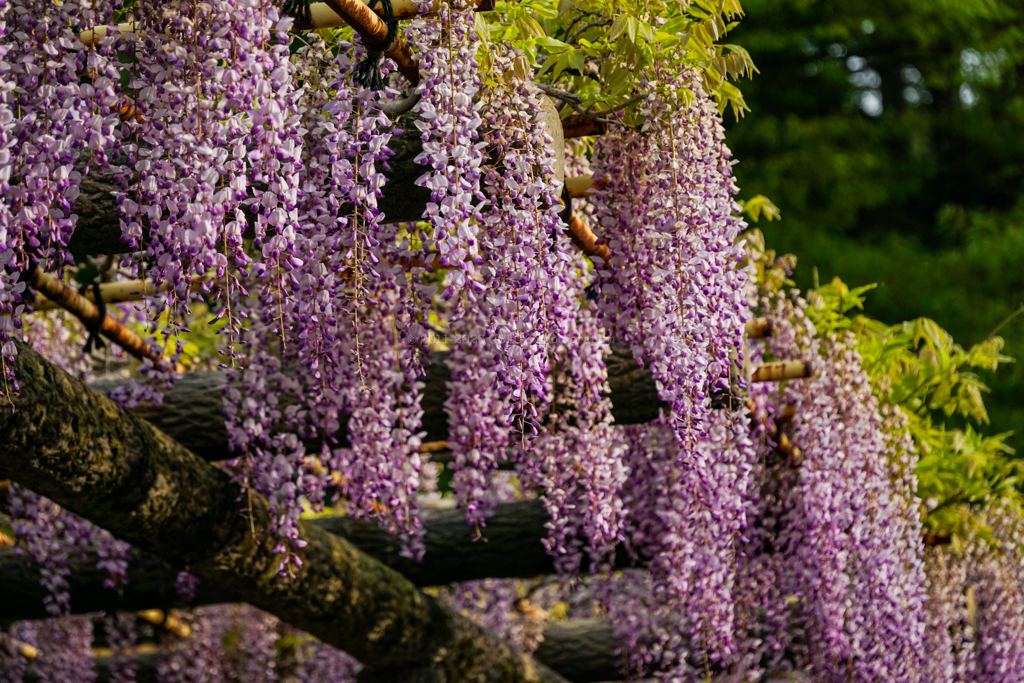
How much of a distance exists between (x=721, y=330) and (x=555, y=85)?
31.6 inches

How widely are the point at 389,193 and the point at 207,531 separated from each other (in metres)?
1.31

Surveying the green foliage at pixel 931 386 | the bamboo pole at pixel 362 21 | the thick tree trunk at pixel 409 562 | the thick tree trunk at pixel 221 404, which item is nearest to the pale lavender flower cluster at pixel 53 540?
the thick tree trunk at pixel 409 562

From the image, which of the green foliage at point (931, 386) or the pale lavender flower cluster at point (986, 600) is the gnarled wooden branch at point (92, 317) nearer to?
the green foliage at point (931, 386)

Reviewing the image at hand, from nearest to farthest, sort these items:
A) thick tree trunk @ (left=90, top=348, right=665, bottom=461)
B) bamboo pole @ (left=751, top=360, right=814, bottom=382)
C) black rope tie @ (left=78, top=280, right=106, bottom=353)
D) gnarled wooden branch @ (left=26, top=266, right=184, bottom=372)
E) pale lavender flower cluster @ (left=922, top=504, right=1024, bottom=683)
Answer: gnarled wooden branch @ (left=26, top=266, right=184, bottom=372), black rope tie @ (left=78, top=280, right=106, bottom=353), thick tree trunk @ (left=90, top=348, right=665, bottom=461), bamboo pole @ (left=751, top=360, right=814, bottom=382), pale lavender flower cluster @ (left=922, top=504, right=1024, bottom=683)

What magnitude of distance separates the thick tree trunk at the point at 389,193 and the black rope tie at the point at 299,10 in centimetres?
39

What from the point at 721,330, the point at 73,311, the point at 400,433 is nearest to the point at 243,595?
the point at 400,433

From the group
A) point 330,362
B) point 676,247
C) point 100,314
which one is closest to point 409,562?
point 100,314

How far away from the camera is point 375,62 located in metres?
2.02

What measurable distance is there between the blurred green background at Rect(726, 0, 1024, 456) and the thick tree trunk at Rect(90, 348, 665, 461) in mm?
6088

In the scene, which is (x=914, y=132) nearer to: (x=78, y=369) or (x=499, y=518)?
(x=499, y=518)

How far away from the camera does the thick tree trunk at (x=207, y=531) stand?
245 cm

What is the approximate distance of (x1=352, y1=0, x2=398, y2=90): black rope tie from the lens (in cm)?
195

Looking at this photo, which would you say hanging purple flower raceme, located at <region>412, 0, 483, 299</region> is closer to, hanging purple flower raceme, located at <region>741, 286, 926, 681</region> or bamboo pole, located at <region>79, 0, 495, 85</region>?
bamboo pole, located at <region>79, 0, 495, 85</region>

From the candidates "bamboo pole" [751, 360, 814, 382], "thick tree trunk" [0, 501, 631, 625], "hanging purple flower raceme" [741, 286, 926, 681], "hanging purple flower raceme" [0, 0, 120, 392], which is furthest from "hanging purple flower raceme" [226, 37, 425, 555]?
"hanging purple flower raceme" [741, 286, 926, 681]
